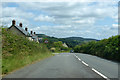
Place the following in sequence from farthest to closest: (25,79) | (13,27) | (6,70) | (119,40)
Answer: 1. (13,27)
2. (119,40)
3. (6,70)
4. (25,79)

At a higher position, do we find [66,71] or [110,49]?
[110,49]

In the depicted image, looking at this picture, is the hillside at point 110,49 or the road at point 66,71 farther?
the hillside at point 110,49

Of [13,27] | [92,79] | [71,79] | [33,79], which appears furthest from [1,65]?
[13,27]

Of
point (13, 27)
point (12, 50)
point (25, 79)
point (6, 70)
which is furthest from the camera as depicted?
point (13, 27)

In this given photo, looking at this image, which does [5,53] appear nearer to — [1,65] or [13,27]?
[1,65]

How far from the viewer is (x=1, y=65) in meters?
10.4

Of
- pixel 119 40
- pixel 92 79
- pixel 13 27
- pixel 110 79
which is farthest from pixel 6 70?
pixel 13 27

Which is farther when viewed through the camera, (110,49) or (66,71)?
(110,49)

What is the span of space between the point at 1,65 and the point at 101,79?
587 centimetres

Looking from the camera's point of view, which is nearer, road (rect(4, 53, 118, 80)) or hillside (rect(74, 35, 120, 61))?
road (rect(4, 53, 118, 80))

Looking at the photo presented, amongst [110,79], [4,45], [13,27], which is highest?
[13,27]

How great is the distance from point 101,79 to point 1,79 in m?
4.37

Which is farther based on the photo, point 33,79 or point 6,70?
point 6,70

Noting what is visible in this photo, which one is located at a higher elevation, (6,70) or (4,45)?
(4,45)
